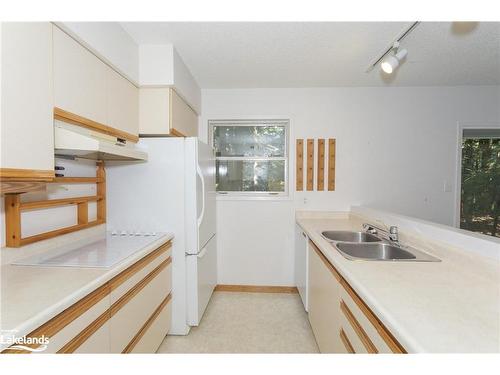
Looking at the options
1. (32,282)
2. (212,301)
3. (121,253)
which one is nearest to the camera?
(32,282)

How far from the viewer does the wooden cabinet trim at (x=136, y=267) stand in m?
1.27

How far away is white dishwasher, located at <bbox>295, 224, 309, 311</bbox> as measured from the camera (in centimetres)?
233

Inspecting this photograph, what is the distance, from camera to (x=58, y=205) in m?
1.61

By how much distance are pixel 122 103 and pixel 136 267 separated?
1160 millimetres

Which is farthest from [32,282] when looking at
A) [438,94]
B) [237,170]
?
[438,94]

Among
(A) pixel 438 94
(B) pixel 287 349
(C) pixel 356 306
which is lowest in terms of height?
(B) pixel 287 349

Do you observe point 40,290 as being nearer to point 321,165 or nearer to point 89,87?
point 89,87

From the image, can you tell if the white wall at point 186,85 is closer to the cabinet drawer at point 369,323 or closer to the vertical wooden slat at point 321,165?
the vertical wooden slat at point 321,165

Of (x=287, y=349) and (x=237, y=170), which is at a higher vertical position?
(x=237, y=170)

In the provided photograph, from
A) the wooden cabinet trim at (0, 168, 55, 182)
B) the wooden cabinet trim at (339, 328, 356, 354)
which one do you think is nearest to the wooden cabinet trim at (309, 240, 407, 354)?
the wooden cabinet trim at (339, 328, 356, 354)

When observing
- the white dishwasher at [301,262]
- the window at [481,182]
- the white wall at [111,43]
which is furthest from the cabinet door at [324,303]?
the window at [481,182]

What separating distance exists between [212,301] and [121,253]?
58.3 inches

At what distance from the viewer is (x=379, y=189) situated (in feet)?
9.58
